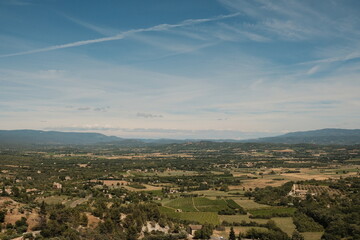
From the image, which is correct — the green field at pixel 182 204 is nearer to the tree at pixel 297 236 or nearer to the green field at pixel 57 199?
the green field at pixel 57 199

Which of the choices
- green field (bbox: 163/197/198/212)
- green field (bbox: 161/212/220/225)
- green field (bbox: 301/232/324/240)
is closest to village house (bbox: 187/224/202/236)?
green field (bbox: 161/212/220/225)

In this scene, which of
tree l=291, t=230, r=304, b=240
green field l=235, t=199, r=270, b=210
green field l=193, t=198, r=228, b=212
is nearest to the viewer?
tree l=291, t=230, r=304, b=240

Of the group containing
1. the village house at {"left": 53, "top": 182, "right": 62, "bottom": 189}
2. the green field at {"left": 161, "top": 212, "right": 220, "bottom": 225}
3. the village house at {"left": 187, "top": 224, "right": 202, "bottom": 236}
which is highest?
the village house at {"left": 53, "top": 182, "right": 62, "bottom": 189}

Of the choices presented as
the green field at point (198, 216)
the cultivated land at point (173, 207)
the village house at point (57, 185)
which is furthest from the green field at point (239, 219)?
the village house at point (57, 185)

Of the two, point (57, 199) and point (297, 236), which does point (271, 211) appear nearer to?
point (297, 236)

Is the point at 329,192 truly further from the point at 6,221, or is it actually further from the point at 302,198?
the point at 6,221

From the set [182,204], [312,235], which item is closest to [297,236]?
[312,235]

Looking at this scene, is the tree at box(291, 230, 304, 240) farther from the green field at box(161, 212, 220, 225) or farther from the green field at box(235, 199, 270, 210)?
the green field at box(235, 199, 270, 210)

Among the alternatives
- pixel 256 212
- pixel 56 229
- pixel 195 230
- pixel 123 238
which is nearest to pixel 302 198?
pixel 256 212
